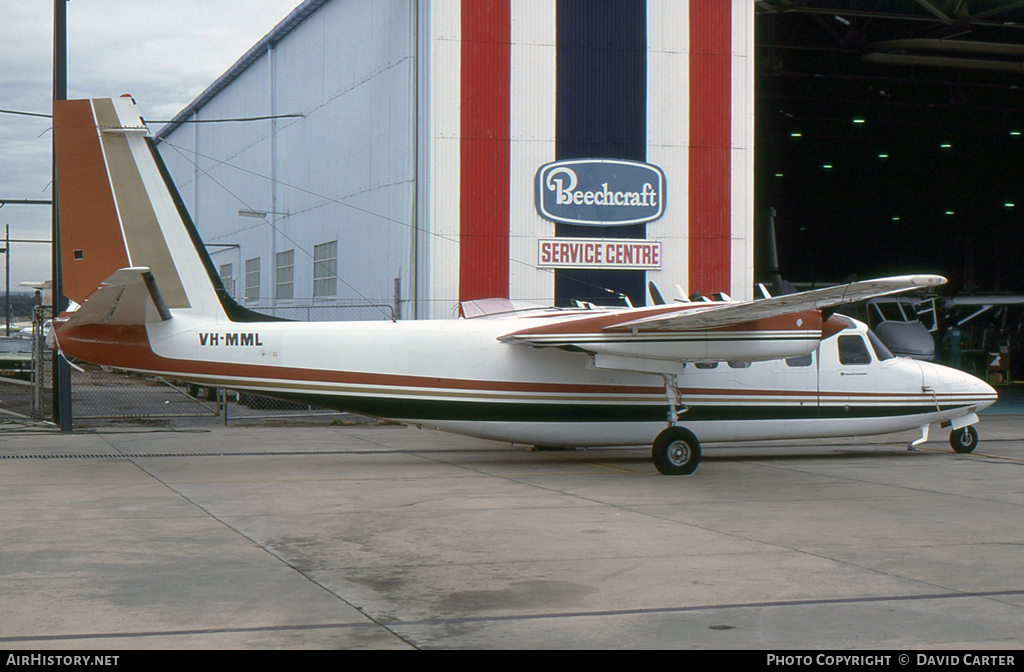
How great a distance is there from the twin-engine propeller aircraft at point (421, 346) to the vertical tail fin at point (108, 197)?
2 centimetres

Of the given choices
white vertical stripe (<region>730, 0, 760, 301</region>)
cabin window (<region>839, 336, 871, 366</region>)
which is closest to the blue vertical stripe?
white vertical stripe (<region>730, 0, 760, 301</region>)

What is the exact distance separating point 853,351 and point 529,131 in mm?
8511

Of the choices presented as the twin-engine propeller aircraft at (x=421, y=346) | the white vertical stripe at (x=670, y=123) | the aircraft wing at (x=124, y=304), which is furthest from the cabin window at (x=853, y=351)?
the aircraft wing at (x=124, y=304)

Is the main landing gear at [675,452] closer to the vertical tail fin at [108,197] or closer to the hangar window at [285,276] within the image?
the vertical tail fin at [108,197]

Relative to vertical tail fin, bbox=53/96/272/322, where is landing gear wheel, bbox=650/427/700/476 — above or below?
below

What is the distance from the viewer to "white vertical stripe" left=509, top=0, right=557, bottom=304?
20141 millimetres

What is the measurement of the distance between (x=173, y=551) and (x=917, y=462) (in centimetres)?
1148

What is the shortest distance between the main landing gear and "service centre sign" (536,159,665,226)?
27.4 ft

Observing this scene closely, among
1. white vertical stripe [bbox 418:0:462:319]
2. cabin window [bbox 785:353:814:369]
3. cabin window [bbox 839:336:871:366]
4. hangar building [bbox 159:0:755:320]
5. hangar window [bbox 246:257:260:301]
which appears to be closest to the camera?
cabin window [bbox 785:353:814:369]

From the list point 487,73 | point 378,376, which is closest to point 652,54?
point 487,73

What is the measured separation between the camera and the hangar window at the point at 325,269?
80.1 ft

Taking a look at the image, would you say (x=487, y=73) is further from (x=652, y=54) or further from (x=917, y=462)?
(x=917, y=462)

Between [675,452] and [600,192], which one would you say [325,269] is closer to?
[600,192]

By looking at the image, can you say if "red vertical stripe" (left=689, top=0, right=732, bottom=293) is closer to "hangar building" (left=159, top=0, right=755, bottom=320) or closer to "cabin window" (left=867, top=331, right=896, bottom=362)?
"hangar building" (left=159, top=0, right=755, bottom=320)
